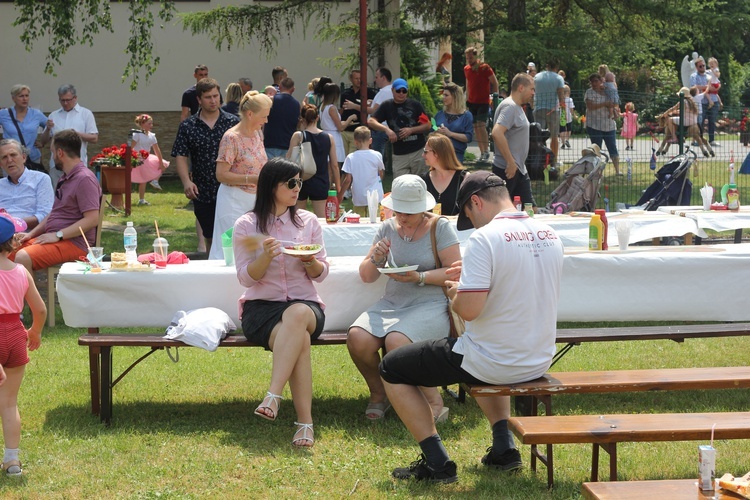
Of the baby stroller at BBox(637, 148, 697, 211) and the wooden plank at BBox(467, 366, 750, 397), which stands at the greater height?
the baby stroller at BBox(637, 148, 697, 211)

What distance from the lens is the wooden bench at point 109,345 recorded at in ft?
19.2

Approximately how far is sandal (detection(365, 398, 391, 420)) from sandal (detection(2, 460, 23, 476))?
1957mm

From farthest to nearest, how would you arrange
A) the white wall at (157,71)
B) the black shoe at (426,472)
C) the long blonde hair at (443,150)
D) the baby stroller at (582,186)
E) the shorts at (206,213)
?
the white wall at (157,71) < the baby stroller at (582,186) < the shorts at (206,213) < the long blonde hair at (443,150) < the black shoe at (426,472)

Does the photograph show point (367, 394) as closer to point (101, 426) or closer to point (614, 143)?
point (101, 426)

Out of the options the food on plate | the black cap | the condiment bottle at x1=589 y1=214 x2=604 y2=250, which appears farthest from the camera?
the condiment bottle at x1=589 y1=214 x2=604 y2=250

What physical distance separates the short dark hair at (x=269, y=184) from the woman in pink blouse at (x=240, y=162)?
1.93m

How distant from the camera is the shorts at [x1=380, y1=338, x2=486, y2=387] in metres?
4.94

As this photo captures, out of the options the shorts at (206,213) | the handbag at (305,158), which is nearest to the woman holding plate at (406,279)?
the shorts at (206,213)

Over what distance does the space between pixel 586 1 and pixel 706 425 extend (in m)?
14.7

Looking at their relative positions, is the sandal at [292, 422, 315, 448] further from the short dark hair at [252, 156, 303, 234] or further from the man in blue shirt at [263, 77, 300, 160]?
the man in blue shirt at [263, 77, 300, 160]

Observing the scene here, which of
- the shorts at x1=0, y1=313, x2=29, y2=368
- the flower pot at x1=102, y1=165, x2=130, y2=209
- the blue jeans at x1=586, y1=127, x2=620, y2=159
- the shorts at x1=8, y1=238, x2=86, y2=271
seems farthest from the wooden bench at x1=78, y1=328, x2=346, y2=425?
the blue jeans at x1=586, y1=127, x2=620, y2=159

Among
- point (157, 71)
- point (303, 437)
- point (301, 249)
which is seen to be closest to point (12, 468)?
point (303, 437)

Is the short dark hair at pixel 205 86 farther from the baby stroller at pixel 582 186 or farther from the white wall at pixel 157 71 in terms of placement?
the white wall at pixel 157 71

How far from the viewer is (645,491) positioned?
3590 millimetres
